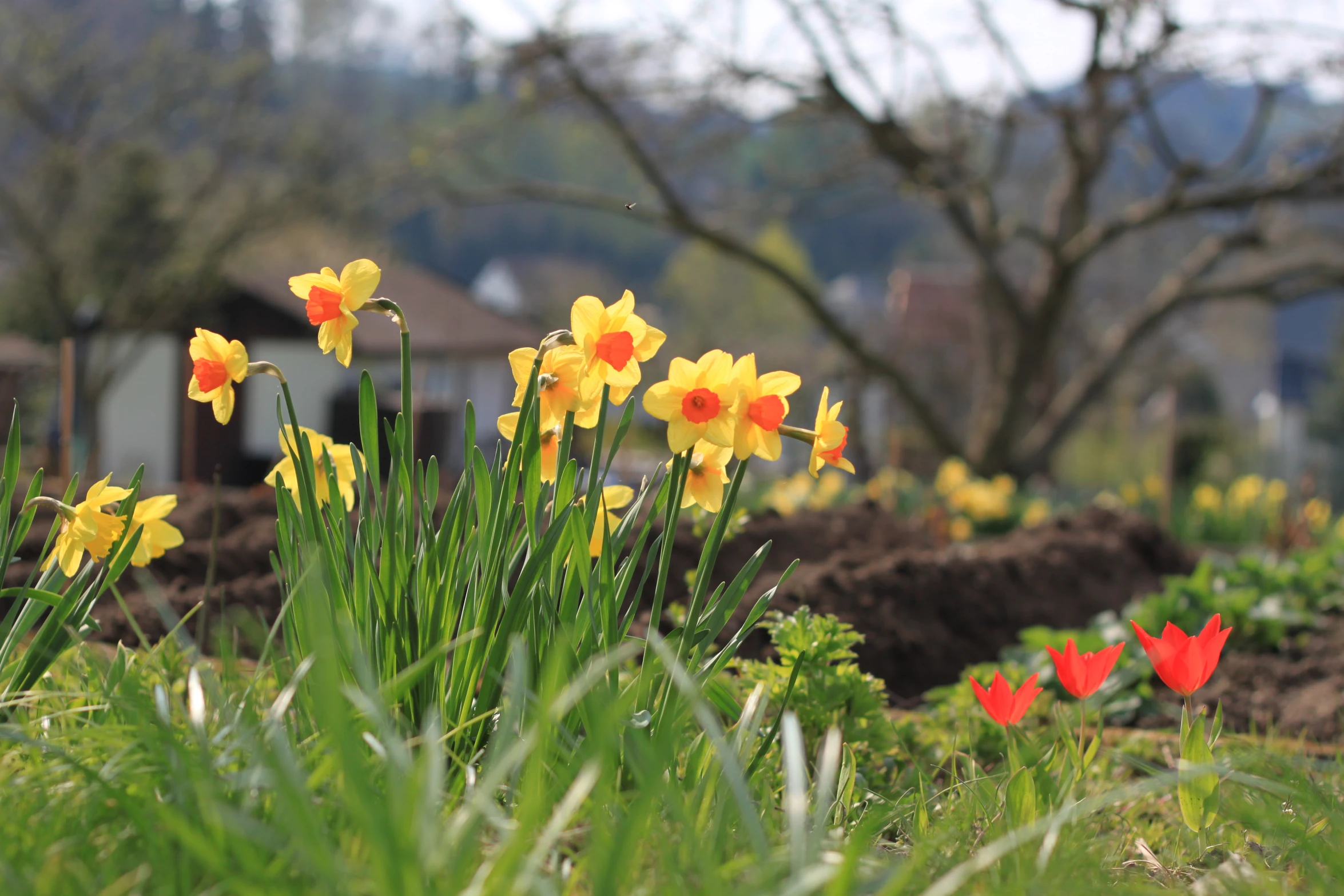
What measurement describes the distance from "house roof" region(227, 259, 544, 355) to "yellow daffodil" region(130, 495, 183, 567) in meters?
12.6

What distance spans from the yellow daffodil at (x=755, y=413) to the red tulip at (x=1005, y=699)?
0.43 metres

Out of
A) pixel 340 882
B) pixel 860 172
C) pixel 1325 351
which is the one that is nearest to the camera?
pixel 340 882

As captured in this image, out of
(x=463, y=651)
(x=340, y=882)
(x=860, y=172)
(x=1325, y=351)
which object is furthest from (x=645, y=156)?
(x=1325, y=351)

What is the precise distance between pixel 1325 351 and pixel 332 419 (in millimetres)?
31333

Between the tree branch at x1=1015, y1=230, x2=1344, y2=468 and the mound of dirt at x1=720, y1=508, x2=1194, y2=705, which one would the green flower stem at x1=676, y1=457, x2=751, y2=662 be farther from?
the tree branch at x1=1015, y1=230, x2=1344, y2=468

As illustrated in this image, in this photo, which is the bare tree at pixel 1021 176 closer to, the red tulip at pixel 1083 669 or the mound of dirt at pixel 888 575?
the mound of dirt at pixel 888 575

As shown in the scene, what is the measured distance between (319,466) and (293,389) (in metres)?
14.7

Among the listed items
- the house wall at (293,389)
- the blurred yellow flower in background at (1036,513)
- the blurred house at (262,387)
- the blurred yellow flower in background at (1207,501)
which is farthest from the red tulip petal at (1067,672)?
the house wall at (293,389)

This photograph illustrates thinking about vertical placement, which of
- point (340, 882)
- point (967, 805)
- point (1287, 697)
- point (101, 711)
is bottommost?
point (1287, 697)

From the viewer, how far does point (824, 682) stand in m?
1.73

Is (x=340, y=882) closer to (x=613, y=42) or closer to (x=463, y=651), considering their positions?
(x=463, y=651)

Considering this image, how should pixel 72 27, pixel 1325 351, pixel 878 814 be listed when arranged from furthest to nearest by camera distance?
pixel 1325 351
pixel 72 27
pixel 878 814

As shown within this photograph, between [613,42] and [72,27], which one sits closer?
[613,42]

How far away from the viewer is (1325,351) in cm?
3450
